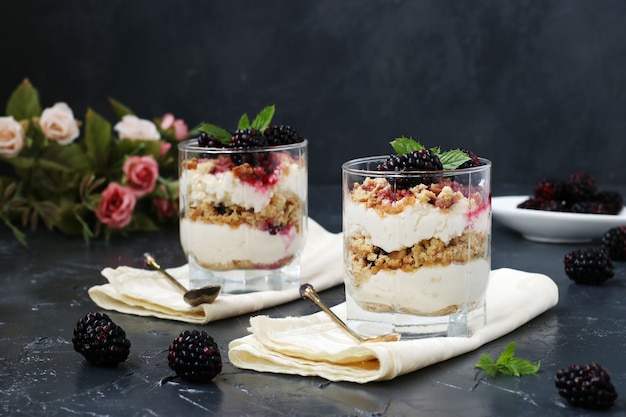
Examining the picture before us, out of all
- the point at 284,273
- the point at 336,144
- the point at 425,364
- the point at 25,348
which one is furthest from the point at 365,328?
the point at 336,144

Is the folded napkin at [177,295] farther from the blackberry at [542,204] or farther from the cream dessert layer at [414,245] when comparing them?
the blackberry at [542,204]

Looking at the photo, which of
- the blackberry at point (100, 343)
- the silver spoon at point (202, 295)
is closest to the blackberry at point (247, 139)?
the silver spoon at point (202, 295)

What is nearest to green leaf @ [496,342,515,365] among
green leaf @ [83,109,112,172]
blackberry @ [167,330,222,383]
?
blackberry @ [167,330,222,383]

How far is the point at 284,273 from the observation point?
2.21 meters

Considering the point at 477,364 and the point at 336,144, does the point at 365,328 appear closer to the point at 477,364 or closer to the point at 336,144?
the point at 477,364

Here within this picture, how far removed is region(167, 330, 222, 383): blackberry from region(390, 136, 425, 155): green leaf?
0.46 m

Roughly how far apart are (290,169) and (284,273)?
0.75 ft

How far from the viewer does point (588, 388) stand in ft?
4.81

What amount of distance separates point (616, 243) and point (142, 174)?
1.31m

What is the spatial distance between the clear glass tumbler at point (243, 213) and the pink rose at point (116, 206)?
0.72 meters

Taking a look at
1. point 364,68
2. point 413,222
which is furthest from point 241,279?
point 364,68

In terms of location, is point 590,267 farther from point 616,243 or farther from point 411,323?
point 411,323

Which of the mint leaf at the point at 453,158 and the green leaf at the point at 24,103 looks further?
the green leaf at the point at 24,103

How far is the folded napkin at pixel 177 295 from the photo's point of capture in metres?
2.01
